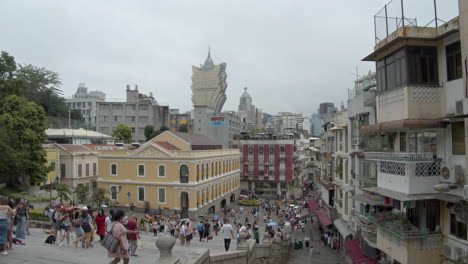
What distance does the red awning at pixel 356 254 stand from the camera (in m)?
17.6

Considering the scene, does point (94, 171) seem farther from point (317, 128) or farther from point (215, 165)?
point (317, 128)

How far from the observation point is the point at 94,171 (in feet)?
147

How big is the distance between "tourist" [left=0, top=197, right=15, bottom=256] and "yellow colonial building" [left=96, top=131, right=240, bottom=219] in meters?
26.7

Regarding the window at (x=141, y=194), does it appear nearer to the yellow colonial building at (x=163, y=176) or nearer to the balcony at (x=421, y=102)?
the yellow colonial building at (x=163, y=176)

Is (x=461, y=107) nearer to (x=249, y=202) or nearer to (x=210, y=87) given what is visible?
A: (x=249, y=202)

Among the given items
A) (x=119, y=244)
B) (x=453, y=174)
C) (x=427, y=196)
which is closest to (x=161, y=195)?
(x=119, y=244)

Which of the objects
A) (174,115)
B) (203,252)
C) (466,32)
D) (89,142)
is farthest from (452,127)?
(174,115)

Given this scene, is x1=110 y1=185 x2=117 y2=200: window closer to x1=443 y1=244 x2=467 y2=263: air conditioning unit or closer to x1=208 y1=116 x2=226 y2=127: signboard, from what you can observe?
x1=443 y1=244 x2=467 y2=263: air conditioning unit

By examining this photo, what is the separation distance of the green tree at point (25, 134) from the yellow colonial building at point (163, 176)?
7576 mm

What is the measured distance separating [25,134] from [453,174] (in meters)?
32.6

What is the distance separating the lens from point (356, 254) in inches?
748

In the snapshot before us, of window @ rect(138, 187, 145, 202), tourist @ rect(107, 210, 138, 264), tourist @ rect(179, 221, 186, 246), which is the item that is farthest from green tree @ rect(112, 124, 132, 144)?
tourist @ rect(107, 210, 138, 264)

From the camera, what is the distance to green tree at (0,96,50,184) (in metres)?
30.5

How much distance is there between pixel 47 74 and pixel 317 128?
152687 mm
